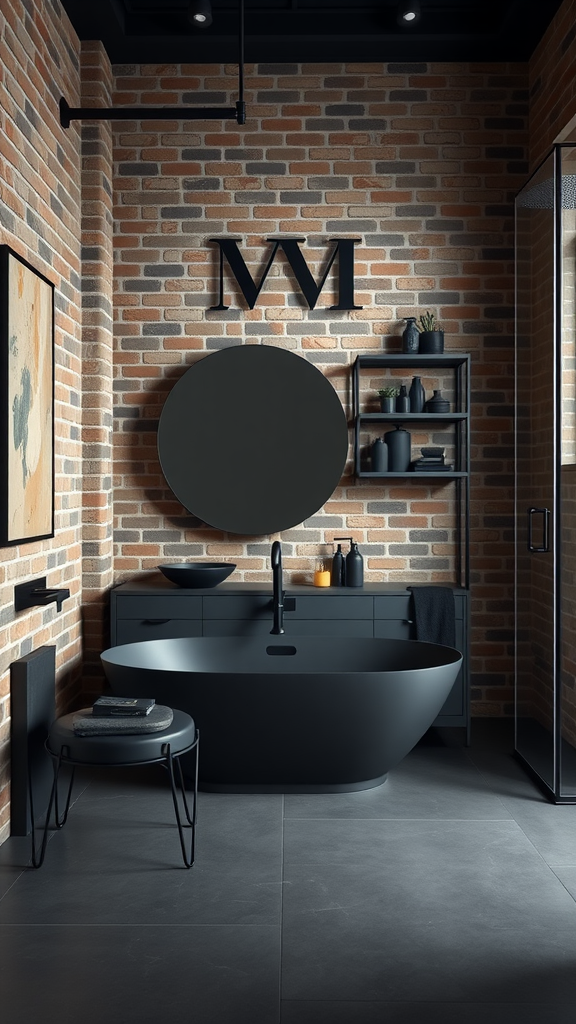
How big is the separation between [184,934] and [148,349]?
3022 millimetres

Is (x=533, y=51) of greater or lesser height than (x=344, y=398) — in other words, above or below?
above

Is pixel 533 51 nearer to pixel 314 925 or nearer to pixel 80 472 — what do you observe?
pixel 80 472

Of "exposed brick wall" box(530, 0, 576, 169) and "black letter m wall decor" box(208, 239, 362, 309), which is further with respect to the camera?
"black letter m wall decor" box(208, 239, 362, 309)

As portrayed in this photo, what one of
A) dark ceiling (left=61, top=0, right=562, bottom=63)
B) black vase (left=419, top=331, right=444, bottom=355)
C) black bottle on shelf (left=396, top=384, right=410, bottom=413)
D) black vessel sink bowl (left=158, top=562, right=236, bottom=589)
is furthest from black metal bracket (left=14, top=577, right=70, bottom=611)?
dark ceiling (left=61, top=0, right=562, bottom=63)

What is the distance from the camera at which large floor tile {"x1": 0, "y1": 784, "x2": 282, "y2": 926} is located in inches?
103

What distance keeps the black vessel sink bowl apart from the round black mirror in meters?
0.35

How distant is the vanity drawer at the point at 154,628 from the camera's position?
423 cm

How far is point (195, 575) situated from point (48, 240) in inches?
63.3

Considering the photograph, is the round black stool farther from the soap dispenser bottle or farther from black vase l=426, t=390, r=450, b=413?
black vase l=426, t=390, r=450, b=413

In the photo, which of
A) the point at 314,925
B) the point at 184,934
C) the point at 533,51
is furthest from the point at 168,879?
the point at 533,51

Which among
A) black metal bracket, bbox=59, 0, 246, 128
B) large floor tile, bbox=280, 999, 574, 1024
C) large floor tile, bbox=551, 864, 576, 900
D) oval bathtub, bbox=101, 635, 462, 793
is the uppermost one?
black metal bracket, bbox=59, 0, 246, 128

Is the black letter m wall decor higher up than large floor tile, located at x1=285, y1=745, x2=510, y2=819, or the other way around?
the black letter m wall decor

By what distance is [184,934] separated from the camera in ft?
8.14

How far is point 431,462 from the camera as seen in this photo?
176 inches
